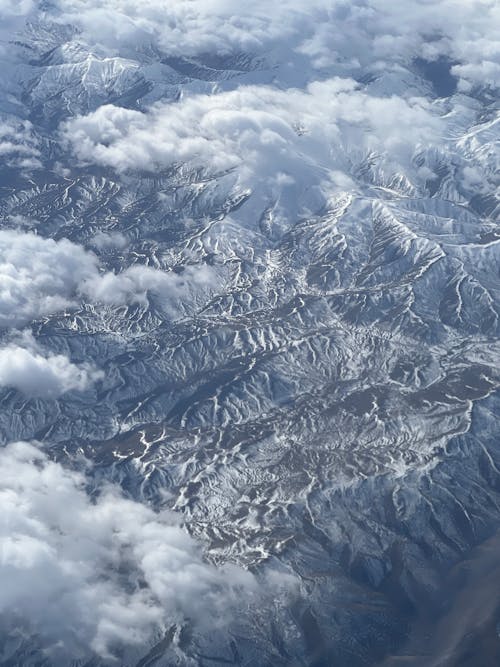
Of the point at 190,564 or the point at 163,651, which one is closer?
the point at 163,651

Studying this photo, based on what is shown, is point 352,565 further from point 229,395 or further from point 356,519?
point 229,395

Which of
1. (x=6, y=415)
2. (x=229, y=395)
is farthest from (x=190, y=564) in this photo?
(x=6, y=415)

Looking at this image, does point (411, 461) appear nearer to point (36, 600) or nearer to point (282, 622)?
point (282, 622)

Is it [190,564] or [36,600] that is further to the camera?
[190,564]

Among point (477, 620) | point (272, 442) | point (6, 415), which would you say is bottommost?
point (6, 415)

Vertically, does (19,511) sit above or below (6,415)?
above

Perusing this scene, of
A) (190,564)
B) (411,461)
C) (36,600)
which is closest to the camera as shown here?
(36,600)

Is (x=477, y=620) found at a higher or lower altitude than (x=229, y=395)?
higher

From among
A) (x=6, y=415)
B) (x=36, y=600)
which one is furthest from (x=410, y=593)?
(x=6, y=415)

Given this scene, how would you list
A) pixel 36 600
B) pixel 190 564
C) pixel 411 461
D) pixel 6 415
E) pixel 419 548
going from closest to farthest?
pixel 36 600, pixel 190 564, pixel 419 548, pixel 411 461, pixel 6 415
